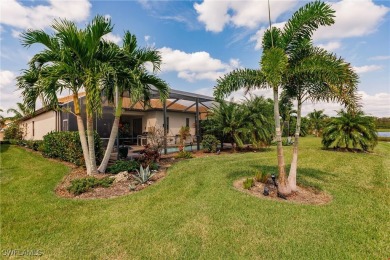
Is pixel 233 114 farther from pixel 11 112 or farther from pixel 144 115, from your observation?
pixel 11 112

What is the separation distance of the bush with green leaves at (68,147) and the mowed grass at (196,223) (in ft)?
6.96

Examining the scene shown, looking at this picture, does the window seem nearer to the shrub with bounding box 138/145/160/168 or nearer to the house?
the house

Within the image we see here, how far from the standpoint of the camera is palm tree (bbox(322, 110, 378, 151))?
12.2 metres

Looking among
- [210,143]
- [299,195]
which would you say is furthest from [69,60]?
[210,143]

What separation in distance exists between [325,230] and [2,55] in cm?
1316

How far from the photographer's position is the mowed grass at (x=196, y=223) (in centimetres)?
306

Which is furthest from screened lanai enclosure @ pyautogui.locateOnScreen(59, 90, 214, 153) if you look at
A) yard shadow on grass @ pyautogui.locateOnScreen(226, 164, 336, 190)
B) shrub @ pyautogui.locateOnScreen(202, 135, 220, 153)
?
yard shadow on grass @ pyautogui.locateOnScreen(226, 164, 336, 190)

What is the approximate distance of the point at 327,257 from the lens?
2.86m

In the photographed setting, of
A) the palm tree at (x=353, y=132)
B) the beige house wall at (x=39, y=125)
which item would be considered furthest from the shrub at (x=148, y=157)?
the palm tree at (x=353, y=132)

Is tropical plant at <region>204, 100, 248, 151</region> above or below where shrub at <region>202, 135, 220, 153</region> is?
above

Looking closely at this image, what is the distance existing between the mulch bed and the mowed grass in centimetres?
25

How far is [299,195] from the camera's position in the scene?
531 cm

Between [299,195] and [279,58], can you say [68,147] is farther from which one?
[299,195]

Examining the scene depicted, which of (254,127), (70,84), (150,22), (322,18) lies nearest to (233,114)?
(254,127)
